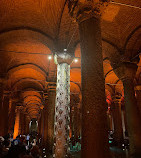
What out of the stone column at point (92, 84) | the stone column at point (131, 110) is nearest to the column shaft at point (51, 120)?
the stone column at point (131, 110)

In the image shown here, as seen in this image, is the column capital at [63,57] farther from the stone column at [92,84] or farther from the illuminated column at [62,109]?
the stone column at [92,84]

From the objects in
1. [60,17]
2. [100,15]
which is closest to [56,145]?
[100,15]

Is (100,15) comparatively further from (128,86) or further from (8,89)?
(8,89)

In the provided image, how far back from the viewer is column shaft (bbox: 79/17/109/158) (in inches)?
106

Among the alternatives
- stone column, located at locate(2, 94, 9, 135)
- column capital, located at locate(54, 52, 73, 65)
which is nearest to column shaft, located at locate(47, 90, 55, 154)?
column capital, located at locate(54, 52, 73, 65)

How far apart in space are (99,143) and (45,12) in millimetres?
5953

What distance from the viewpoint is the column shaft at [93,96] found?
2683mm

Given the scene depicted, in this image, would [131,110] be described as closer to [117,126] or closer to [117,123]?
[117,126]

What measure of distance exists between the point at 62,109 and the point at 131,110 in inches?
112

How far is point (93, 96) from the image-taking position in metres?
2.98

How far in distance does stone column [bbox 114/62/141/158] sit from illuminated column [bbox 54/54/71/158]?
2547mm

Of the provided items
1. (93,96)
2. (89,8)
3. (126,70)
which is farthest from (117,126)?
(89,8)

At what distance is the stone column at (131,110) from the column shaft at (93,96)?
154 inches

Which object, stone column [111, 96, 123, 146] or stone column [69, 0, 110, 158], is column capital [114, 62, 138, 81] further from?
stone column [111, 96, 123, 146]
